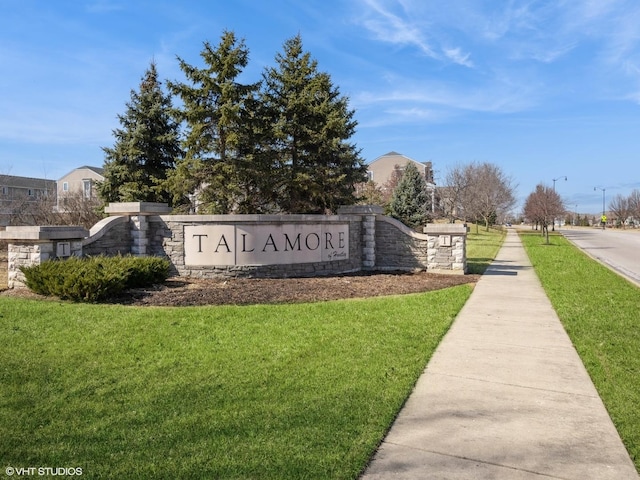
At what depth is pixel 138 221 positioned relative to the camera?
460 inches

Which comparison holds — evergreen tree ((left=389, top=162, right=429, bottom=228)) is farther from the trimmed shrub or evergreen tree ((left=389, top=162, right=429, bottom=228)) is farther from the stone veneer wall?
the trimmed shrub

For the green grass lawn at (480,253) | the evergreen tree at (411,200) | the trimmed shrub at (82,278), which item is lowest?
the green grass lawn at (480,253)

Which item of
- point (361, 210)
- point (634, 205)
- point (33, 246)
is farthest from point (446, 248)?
point (634, 205)

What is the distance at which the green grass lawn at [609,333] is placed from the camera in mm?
3862

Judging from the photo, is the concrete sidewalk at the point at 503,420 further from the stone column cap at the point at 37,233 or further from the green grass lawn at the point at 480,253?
the green grass lawn at the point at 480,253

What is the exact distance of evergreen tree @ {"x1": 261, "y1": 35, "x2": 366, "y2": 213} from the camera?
1612 centimetres

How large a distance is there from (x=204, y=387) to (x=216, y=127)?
10941mm

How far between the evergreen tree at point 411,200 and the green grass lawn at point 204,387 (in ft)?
82.5

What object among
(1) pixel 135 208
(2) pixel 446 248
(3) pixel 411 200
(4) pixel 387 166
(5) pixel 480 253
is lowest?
(5) pixel 480 253

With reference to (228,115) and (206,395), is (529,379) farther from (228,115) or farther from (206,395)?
(228,115)

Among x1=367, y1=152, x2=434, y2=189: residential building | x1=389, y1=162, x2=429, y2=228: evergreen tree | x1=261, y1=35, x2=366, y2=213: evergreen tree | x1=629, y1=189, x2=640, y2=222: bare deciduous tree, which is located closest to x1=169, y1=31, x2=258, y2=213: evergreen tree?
x1=261, y1=35, x2=366, y2=213: evergreen tree

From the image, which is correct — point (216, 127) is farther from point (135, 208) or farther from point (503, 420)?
point (503, 420)

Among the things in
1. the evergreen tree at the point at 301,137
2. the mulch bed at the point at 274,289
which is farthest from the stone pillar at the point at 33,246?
the evergreen tree at the point at 301,137

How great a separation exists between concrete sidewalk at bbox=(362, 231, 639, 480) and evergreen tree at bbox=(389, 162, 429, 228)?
2602 centimetres
